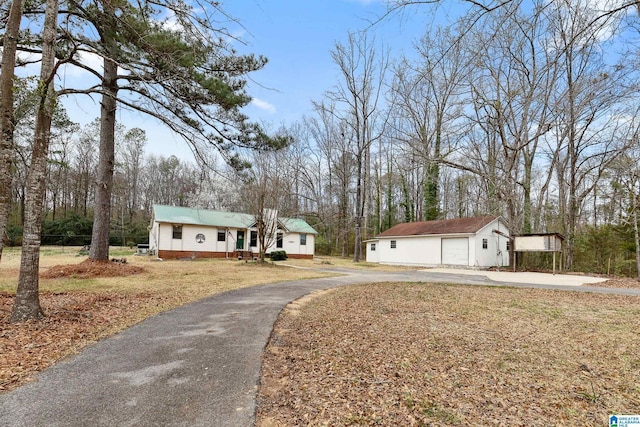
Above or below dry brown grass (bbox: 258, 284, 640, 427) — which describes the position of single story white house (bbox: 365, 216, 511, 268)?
above

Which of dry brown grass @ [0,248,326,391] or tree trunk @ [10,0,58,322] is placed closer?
dry brown grass @ [0,248,326,391]

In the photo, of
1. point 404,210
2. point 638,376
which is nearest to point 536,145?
point 404,210

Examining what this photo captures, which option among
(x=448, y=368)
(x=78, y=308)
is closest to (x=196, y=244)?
(x=78, y=308)

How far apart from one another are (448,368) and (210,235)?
22322mm

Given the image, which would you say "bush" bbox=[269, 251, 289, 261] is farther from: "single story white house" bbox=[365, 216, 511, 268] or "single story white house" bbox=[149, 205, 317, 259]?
"single story white house" bbox=[365, 216, 511, 268]

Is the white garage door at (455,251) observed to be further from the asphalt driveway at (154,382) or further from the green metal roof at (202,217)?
the asphalt driveway at (154,382)

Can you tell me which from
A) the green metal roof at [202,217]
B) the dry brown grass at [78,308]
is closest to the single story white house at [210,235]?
the green metal roof at [202,217]

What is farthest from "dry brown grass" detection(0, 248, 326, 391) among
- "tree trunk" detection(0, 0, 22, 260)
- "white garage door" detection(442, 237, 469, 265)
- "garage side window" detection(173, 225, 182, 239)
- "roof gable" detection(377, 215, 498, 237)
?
"roof gable" detection(377, 215, 498, 237)

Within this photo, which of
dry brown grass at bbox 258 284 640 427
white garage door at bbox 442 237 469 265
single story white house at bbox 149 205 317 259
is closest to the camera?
dry brown grass at bbox 258 284 640 427

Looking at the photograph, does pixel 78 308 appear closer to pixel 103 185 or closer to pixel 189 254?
pixel 103 185

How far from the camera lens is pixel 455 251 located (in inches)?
842

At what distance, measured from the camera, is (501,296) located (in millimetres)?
9070

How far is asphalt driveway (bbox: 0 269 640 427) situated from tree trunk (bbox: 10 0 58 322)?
5.38ft

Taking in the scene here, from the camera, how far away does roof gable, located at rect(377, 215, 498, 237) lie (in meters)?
20.9
